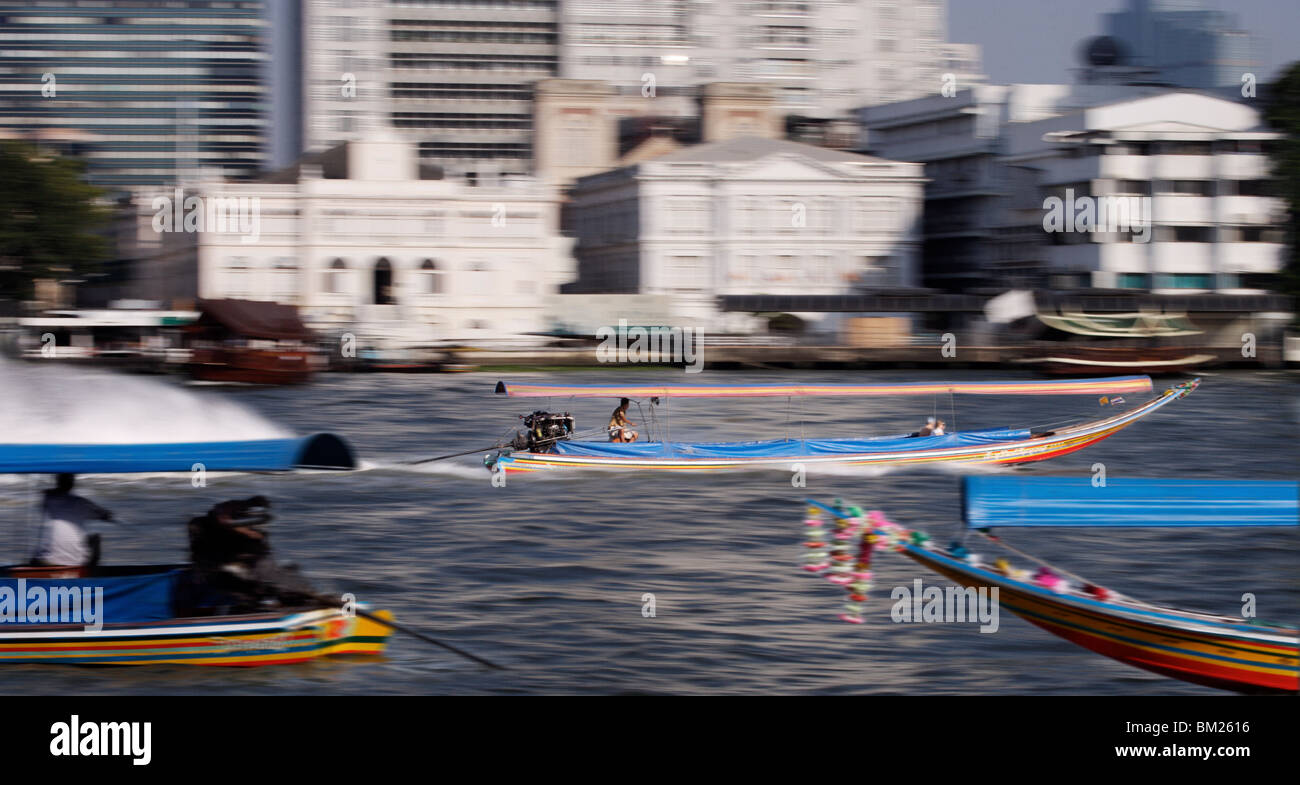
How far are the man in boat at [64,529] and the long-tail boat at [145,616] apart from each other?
83mm

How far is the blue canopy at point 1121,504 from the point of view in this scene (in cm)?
1056

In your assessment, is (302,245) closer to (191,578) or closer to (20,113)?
(191,578)

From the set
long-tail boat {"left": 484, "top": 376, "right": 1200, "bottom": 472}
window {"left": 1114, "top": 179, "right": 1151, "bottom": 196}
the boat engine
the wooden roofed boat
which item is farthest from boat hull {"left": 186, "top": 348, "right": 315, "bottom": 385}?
window {"left": 1114, "top": 179, "right": 1151, "bottom": 196}

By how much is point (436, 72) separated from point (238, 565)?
99.9 m

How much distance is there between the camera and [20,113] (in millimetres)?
139625

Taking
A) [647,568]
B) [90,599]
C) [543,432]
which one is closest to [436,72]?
[543,432]

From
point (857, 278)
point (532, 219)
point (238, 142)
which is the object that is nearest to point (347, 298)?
point (532, 219)

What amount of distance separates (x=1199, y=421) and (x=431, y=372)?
2953 cm

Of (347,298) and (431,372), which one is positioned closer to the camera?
(431,372)

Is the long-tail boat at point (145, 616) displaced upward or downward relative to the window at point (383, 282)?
downward

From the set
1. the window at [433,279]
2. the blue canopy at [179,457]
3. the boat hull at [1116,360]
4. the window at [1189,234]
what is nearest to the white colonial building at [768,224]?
the window at [433,279]

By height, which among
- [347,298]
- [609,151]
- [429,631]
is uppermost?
[609,151]

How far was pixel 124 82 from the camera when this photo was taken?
461 ft

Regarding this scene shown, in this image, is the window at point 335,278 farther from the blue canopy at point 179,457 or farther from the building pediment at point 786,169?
the blue canopy at point 179,457
